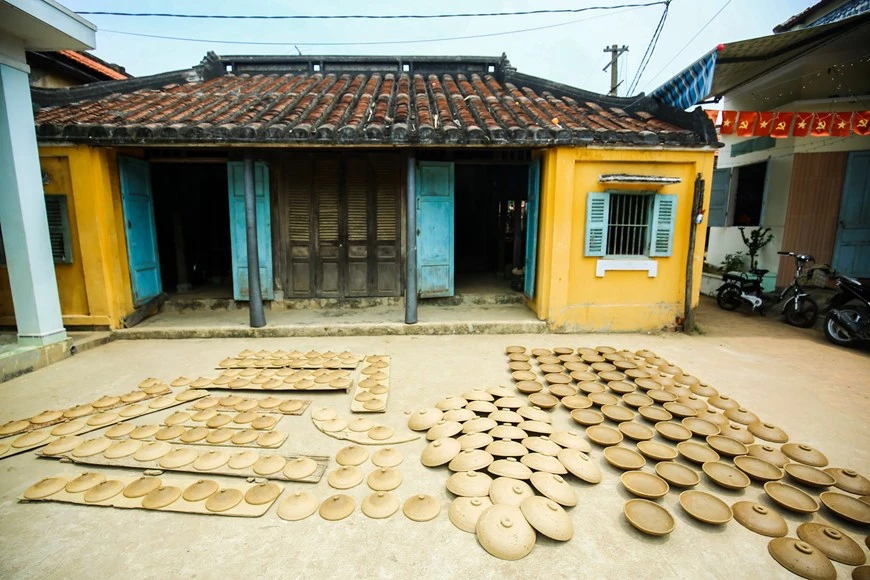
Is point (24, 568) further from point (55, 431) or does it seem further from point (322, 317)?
point (322, 317)

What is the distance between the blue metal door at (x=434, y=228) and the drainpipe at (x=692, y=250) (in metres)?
3.66

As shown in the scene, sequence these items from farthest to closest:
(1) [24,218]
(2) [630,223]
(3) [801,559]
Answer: (2) [630,223] < (1) [24,218] < (3) [801,559]

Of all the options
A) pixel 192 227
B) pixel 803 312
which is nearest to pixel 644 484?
pixel 803 312

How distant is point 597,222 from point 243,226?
18.3 ft

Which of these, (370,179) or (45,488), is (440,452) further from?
(370,179)

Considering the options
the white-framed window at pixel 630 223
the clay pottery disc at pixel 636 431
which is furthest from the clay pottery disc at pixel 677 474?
the white-framed window at pixel 630 223

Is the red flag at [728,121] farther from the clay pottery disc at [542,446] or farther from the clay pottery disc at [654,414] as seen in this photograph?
the clay pottery disc at [542,446]

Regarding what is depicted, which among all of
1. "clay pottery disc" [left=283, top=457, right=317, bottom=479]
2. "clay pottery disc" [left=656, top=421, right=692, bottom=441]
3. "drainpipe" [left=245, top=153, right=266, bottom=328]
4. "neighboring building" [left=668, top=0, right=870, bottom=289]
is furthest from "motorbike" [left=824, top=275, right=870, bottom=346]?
"drainpipe" [left=245, top=153, right=266, bottom=328]

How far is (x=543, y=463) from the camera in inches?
110

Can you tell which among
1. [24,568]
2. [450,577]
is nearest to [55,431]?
[24,568]

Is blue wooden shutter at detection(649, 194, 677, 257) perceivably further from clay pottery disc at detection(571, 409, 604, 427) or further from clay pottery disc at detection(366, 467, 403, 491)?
clay pottery disc at detection(366, 467, 403, 491)

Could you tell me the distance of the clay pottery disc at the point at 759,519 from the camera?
226 centimetres

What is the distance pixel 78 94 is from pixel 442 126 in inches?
241

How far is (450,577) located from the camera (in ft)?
6.57
